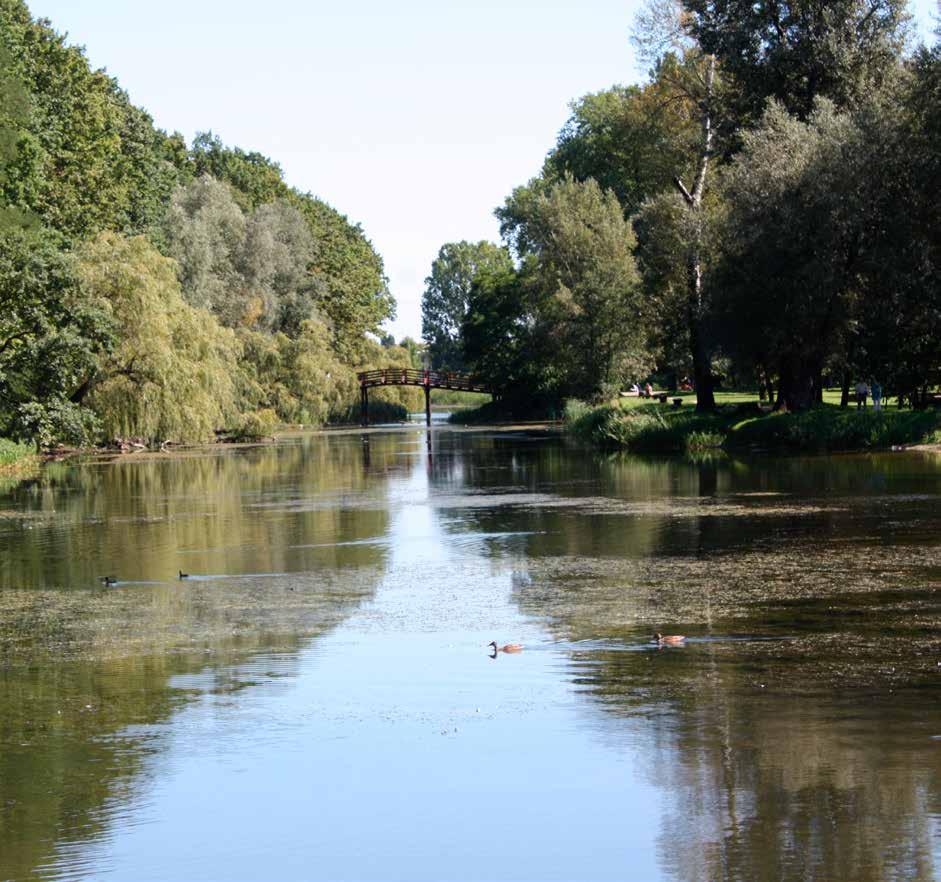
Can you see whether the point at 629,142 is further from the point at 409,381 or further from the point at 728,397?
the point at 409,381

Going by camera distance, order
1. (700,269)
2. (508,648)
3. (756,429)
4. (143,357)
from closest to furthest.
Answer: (508,648)
(756,429)
(143,357)
(700,269)

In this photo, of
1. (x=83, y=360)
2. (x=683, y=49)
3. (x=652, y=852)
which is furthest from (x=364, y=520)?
(x=683, y=49)

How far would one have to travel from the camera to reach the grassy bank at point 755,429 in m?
38.6

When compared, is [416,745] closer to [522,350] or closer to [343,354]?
[522,350]

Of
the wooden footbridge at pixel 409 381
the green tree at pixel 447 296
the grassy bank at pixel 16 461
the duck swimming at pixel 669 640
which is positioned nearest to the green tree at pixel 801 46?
the grassy bank at pixel 16 461

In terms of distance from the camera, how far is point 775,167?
127ft

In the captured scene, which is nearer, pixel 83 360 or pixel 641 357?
pixel 83 360

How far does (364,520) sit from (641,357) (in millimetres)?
41483

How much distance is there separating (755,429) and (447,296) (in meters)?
141

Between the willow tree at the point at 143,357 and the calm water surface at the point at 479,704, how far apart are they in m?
26.0

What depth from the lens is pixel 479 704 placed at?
34.8 feet

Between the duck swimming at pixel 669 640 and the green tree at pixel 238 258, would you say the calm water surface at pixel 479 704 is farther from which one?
the green tree at pixel 238 258

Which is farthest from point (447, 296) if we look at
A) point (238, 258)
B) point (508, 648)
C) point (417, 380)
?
point (508, 648)

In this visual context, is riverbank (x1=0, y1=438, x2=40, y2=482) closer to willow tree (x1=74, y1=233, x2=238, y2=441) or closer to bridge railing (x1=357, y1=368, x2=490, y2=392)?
willow tree (x1=74, y1=233, x2=238, y2=441)
